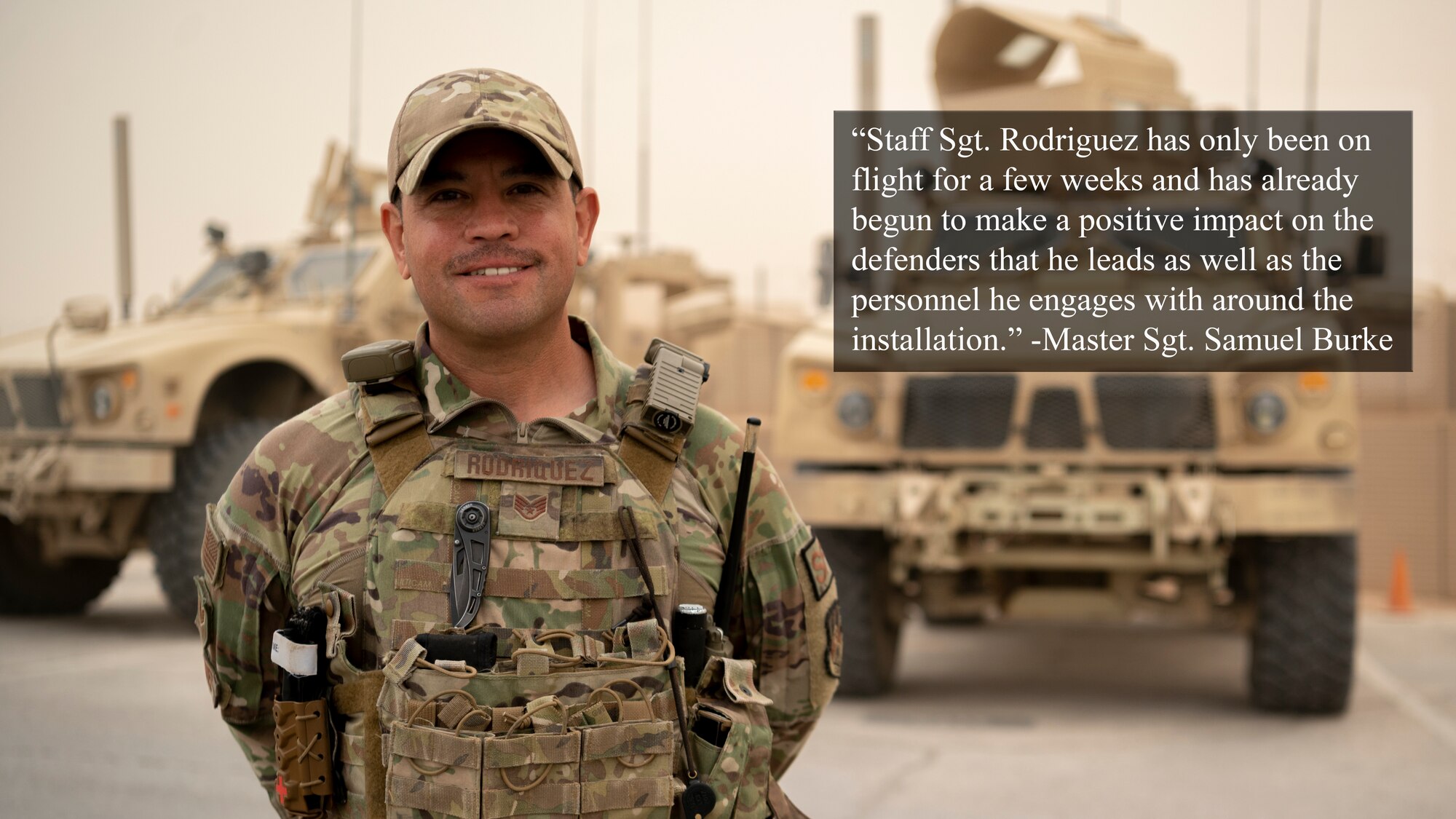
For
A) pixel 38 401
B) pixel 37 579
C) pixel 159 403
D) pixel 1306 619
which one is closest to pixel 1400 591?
pixel 1306 619

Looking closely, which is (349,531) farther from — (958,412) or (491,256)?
(958,412)

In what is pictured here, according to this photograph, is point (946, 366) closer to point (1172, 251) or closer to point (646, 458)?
point (1172, 251)

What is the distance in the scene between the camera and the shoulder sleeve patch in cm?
193

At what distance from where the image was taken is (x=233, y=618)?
1.77m

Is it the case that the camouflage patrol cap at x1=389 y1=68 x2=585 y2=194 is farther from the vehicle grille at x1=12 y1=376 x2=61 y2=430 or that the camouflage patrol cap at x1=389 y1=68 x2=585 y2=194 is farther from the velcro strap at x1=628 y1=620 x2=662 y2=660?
the vehicle grille at x1=12 y1=376 x2=61 y2=430

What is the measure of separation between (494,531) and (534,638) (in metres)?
0.14

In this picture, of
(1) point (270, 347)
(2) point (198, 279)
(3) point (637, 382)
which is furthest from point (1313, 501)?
(2) point (198, 279)

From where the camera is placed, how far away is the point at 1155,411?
5141 mm

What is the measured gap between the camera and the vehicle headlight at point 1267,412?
5031 millimetres

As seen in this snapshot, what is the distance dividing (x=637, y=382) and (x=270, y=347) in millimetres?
5620

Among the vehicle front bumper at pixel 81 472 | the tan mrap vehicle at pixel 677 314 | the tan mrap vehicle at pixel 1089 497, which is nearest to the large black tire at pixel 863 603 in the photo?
the tan mrap vehicle at pixel 1089 497

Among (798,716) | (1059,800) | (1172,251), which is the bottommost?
(1059,800)

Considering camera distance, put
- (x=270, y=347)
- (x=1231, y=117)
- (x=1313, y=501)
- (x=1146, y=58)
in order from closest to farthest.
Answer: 1. (x=1313, y=501)
2. (x=1231, y=117)
3. (x=1146, y=58)
4. (x=270, y=347)

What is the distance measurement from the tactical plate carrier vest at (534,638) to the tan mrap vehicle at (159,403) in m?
5.11
